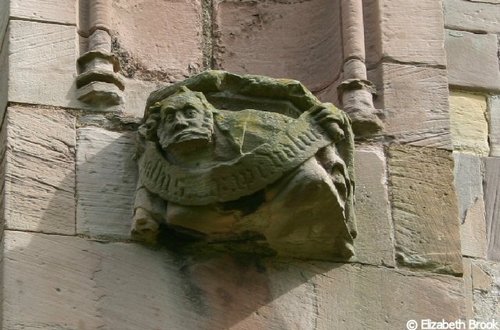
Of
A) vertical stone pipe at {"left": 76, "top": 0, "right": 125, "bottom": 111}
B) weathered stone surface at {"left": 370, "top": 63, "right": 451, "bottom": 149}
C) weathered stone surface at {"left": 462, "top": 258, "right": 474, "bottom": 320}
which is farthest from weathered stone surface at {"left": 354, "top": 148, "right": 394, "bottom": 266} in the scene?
vertical stone pipe at {"left": 76, "top": 0, "right": 125, "bottom": 111}

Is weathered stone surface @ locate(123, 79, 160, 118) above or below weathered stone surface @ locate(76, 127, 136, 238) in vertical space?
above

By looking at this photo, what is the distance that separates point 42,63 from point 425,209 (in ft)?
4.18

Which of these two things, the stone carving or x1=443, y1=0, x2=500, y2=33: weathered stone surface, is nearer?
the stone carving

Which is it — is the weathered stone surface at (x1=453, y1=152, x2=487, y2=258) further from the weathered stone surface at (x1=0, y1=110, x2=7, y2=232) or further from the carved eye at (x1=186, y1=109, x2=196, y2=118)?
the weathered stone surface at (x1=0, y1=110, x2=7, y2=232)

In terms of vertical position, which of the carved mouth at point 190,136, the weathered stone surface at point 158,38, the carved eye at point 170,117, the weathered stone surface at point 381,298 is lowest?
the weathered stone surface at point 381,298

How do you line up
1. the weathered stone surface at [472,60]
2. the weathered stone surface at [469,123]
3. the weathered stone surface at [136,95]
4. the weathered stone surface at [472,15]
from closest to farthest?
the weathered stone surface at [136,95] < the weathered stone surface at [469,123] < the weathered stone surface at [472,60] < the weathered stone surface at [472,15]

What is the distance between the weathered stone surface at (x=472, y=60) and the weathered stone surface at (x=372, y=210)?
97 cm

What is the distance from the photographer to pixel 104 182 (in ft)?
20.5

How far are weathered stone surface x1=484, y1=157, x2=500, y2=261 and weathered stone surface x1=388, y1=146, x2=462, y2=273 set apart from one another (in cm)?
55

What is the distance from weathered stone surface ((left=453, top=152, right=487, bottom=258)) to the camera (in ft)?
22.9

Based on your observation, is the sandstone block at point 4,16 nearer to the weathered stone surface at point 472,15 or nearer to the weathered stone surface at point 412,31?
the weathered stone surface at point 412,31

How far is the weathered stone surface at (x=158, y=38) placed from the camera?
6605 millimetres

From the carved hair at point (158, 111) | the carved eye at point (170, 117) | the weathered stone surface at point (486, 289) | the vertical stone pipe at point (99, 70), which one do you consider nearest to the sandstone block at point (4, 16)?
the vertical stone pipe at point (99, 70)

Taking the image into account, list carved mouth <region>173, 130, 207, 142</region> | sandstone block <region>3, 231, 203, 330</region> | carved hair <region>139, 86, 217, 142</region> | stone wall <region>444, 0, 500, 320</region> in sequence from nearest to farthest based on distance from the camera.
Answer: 1. sandstone block <region>3, 231, 203, 330</region>
2. carved mouth <region>173, 130, 207, 142</region>
3. carved hair <region>139, 86, 217, 142</region>
4. stone wall <region>444, 0, 500, 320</region>
